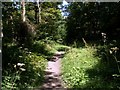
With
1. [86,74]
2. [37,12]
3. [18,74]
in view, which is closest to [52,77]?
[86,74]

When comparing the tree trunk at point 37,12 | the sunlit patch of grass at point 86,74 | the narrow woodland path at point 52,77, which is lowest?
the narrow woodland path at point 52,77

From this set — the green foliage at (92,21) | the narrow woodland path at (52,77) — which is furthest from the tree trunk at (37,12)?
the narrow woodland path at (52,77)

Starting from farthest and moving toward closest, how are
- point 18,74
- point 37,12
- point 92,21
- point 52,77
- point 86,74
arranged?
point 37,12 < point 92,21 < point 52,77 < point 86,74 < point 18,74

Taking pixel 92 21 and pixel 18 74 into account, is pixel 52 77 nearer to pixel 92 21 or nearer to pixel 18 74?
pixel 18 74

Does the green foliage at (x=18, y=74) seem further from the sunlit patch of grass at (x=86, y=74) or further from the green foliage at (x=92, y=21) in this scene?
the green foliage at (x=92, y=21)

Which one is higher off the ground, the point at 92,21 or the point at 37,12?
the point at 37,12

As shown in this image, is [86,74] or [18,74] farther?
[86,74]

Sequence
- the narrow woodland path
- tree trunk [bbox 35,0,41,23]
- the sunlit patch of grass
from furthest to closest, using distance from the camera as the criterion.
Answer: tree trunk [bbox 35,0,41,23] < the narrow woodland path < the sunlit patch of grass

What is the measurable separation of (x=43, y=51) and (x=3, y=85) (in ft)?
30.6

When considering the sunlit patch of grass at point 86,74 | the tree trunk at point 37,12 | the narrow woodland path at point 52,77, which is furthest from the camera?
the tree trunk at point 37,12

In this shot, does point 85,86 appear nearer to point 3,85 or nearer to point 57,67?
point 3,85

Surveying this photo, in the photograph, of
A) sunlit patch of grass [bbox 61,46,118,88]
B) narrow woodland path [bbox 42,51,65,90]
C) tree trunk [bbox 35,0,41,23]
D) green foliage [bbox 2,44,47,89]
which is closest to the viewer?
green foliage [bbox 2,44,47,89]

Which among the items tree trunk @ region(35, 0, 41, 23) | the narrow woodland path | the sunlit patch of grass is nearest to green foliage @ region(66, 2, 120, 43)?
tree trunk @ region(35, 0, 41, 23)

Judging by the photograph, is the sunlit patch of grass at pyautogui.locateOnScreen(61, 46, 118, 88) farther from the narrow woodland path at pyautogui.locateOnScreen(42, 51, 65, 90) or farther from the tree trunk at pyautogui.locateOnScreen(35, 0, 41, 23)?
the tree trunk at pyautogui.locateOnScreen(35, 0, 41, 23)
